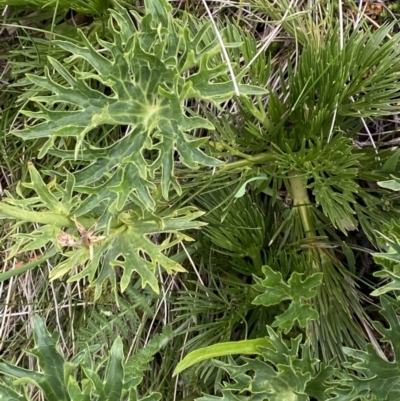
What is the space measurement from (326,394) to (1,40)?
139cm

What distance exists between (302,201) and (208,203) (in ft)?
0.81

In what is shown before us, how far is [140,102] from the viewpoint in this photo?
1195 millimetres

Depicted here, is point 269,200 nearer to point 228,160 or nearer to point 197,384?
point 228,160

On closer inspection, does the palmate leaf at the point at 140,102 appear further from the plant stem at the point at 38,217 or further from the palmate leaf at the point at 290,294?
the palmate leaf at the point at 290,294

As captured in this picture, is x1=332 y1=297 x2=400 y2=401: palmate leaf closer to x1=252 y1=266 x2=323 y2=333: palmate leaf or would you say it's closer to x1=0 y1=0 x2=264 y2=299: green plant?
x1=252 y1=266 x2=323 y2=333: palmate leaf

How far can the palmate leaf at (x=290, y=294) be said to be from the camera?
135 centimetres

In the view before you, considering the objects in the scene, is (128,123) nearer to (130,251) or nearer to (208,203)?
(130,251)

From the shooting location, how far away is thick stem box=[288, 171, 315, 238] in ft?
4.99

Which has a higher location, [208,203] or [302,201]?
[302,201]

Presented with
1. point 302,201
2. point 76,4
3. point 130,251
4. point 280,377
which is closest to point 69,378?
point 130,251

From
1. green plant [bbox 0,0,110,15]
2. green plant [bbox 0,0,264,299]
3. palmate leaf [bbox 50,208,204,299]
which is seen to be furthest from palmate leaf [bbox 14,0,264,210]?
green plant [bbox 0,0,110,15]

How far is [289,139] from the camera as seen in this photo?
1481 mm

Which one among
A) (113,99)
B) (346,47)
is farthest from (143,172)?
(346,47)

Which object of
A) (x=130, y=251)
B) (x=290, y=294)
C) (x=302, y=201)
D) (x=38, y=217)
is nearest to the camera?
(x=38, y=217)
